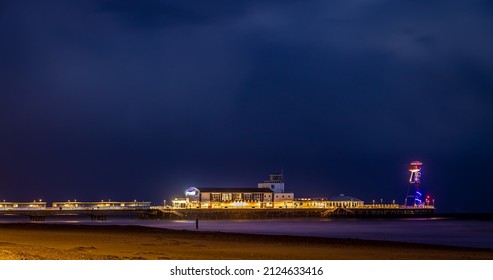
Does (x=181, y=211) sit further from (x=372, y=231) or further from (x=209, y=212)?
(x=372, y=231)

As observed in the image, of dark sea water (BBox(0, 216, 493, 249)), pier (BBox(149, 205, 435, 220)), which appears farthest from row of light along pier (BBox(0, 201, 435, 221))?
dark sea water (BBox(0, 216, 493, 249))

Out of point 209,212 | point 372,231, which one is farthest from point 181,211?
point 372,231

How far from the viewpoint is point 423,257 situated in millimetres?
26031

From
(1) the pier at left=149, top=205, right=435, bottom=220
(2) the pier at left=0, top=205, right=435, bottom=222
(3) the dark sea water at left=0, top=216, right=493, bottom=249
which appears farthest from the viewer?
(1) the pier at left=149, top=205, right=435, bottom=220

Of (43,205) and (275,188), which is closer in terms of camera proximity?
(43,205)

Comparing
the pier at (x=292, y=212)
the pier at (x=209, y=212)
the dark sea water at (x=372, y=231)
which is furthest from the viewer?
the pier at (x=292, y=212)

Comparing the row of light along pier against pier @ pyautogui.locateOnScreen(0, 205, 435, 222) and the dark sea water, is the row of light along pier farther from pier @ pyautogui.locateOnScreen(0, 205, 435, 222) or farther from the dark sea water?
the dark sea water

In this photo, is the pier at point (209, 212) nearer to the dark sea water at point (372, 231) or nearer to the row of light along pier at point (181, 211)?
the row of light along pier at point (181, 211)

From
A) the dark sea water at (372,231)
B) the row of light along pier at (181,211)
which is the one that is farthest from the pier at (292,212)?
the dark sea water at (372,231)

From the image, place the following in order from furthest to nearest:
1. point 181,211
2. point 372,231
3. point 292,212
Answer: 1. point 292,212
2. point 181,211
3. point 372,231
